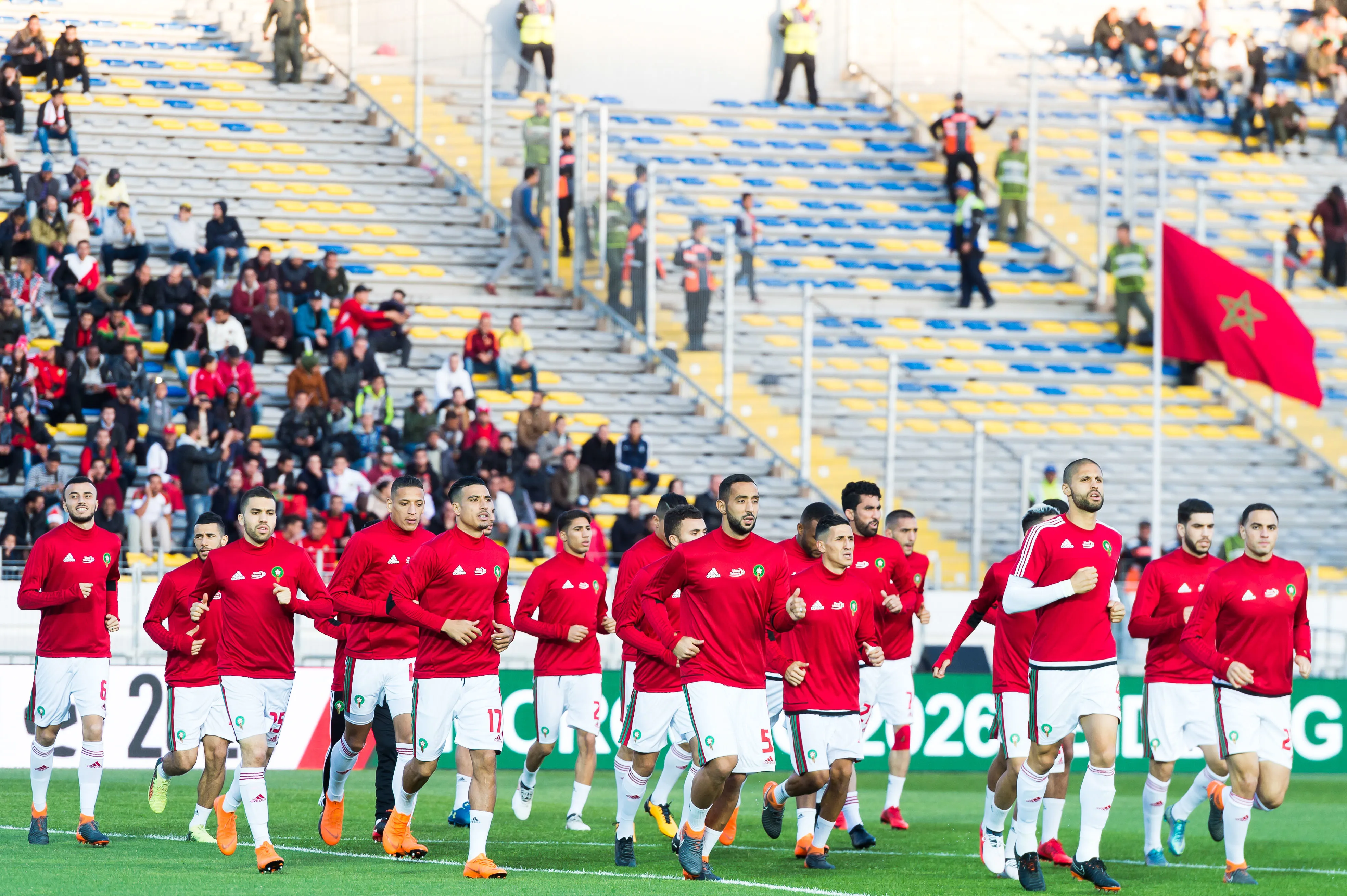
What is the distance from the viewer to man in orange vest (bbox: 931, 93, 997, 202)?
1281 inches

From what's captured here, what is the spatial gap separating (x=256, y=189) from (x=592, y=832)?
1785 centimetres

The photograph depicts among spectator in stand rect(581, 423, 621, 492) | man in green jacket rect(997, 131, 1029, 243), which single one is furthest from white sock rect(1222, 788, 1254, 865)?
man in green jacket rect(997, 131, 1029, 243)

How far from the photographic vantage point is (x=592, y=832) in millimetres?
15102

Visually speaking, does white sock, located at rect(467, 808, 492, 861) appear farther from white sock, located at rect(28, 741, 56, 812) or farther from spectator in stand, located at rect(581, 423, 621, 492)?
spectator in stand, located at rect(581, 423, 621, 492)

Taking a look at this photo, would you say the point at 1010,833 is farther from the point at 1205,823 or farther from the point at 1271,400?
the point at 1271,400

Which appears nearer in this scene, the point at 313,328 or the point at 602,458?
the point at 602,458

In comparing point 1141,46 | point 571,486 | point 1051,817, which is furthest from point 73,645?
point 1141,46

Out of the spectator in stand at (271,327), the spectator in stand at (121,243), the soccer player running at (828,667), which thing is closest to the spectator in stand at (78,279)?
the spectator in stand at (121,243)

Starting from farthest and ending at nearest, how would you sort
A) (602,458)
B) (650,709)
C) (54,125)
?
(54,125) < (602,458) < (650,709)

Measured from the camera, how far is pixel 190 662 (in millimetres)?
13750

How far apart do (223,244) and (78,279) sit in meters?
2.11

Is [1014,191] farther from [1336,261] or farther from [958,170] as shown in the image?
[1336,261]

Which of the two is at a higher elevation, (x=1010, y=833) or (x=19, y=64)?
(x=19, y=64)

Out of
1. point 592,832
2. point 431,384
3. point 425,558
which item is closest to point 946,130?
point 431,384
